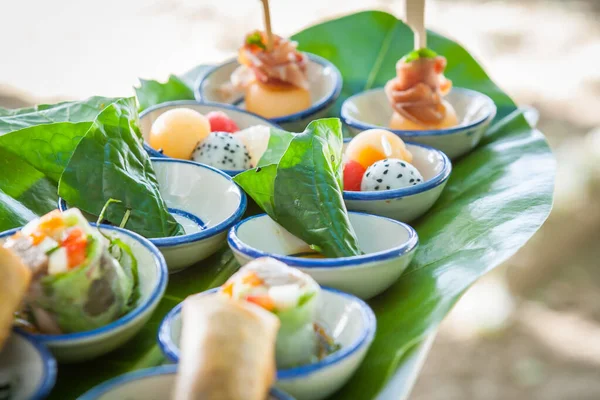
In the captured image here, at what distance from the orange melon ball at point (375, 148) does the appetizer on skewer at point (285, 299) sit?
30.6 inches

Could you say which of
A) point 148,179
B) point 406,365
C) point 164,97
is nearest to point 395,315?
point 406,365

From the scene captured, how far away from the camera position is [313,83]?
8.67 ft

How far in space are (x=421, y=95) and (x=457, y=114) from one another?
11.3 inches

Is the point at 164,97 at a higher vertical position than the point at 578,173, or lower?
higher

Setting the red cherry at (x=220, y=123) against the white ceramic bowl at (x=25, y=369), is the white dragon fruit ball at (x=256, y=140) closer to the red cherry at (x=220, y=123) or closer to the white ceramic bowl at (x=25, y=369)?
the red cherry at (x=220, y=123)

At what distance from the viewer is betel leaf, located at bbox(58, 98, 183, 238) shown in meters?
1.61

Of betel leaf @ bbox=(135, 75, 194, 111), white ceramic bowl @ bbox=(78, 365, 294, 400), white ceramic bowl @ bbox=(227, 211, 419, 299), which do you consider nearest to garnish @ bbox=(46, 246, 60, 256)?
white ceramic bowl @ bbox=(78, 365, 294, 400)

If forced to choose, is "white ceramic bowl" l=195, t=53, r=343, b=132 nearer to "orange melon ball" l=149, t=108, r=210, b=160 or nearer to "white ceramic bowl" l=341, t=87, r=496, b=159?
"white ceramic bowl" l=341, t=87, r=496, b=159

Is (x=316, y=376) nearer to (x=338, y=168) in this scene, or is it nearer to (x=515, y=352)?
(x=338, y=168)

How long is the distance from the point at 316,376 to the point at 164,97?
1596mm

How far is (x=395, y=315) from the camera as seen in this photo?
1432 millimetres

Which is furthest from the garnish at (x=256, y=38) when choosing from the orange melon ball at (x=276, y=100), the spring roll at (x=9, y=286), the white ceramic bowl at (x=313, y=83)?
the spring roll at (x=9, y=286)

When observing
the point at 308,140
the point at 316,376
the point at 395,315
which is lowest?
the point at 395,315

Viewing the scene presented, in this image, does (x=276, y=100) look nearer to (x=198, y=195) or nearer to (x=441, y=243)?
(x=198, y=195)
